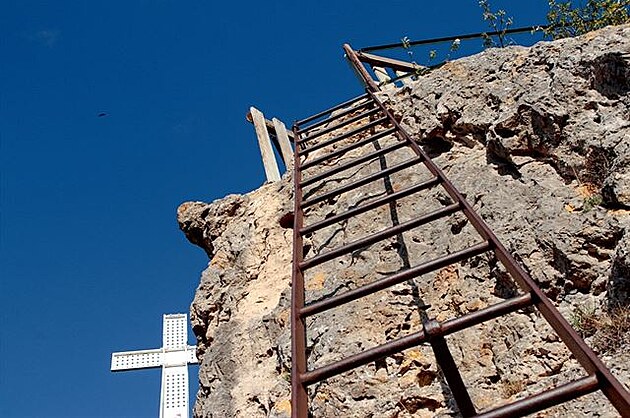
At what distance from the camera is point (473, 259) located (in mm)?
4574

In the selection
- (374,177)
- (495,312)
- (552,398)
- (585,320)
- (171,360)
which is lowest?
(552,398)

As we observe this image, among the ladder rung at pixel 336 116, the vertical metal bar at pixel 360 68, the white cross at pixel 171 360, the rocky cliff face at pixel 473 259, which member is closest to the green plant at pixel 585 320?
the rocky cliff face at pixel 473 259

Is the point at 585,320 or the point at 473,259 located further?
the point at 473,259

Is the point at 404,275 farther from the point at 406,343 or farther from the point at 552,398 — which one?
the point at 552,398

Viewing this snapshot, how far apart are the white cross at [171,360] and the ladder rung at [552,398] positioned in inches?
354

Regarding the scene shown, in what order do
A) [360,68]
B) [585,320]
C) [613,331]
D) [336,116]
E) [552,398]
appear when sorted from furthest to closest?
[360,68]
[336,116]
[585,320]
[613,331]
[552,398]

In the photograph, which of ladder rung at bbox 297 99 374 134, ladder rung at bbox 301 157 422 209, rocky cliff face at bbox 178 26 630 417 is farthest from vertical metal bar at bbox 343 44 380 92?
ladder rung at bbox 301 157 422 209

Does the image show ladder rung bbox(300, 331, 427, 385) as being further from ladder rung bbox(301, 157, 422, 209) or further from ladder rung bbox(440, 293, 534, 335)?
ladder rung bbox(301, 157, 422, 209)

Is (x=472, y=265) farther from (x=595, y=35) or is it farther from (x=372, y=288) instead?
(x=595, y=35)

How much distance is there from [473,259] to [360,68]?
4.70m

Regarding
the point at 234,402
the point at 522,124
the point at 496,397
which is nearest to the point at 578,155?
the point at 522,124

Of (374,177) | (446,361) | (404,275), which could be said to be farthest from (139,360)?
(446,361)

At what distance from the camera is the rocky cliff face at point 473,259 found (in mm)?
3736

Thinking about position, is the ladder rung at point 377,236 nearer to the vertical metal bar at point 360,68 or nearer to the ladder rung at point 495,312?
the ladder rung at point 495,312
